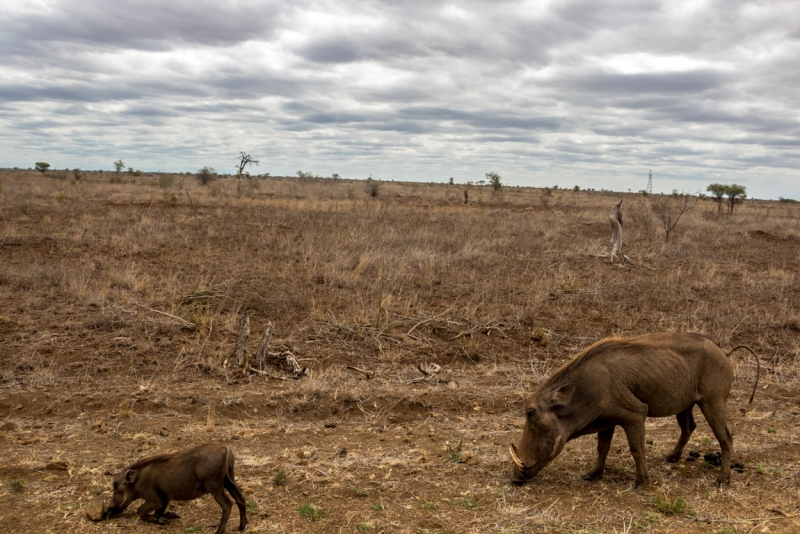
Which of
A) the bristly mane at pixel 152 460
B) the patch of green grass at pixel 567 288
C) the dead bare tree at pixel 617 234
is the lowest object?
the bristly mane at pixel 152 460

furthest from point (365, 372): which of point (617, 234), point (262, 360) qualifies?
point (617, 234)

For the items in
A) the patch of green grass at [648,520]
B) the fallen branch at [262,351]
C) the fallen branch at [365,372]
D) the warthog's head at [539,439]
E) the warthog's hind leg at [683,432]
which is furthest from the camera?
the fallen branch at [262,351]

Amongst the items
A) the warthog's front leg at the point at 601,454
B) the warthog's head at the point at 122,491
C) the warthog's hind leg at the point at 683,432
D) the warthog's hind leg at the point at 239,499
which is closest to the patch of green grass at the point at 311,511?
the warthog's hind leg at the point at 239,499

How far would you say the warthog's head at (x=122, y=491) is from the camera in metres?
3.95

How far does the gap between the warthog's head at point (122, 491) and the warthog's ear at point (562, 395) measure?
9.94 ft

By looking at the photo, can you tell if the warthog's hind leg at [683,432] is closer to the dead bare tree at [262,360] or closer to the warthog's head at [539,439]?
the warthog's head at [539,439]

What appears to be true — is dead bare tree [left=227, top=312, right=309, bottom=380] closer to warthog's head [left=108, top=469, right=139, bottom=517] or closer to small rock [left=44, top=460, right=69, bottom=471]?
small rock [left=44, top=460, right=69, bottom=471]

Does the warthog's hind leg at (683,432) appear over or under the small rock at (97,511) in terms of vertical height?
over

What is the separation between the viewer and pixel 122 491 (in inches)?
156

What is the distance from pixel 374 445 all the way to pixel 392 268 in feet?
24.7

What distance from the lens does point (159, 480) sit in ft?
12.8

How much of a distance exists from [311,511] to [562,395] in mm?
2066

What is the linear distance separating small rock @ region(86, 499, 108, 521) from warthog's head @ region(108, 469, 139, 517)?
2.0 inches

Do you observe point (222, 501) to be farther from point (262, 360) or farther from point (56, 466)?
point (262, 360)
